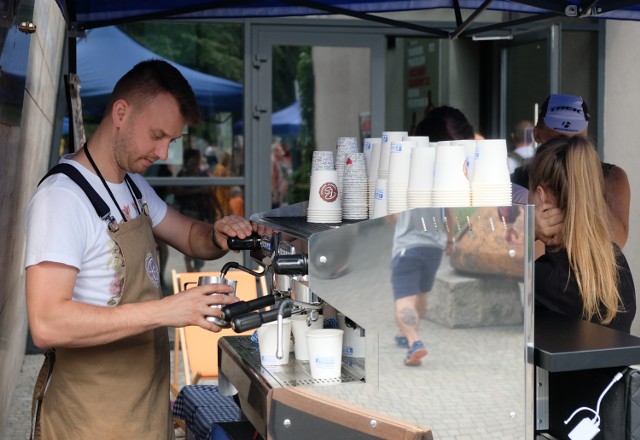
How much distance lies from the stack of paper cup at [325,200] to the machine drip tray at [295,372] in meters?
0.44

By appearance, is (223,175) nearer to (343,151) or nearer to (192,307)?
(343,151)

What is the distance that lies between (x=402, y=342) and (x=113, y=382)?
924 mm

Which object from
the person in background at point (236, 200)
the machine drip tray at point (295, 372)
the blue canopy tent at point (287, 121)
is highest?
the blue canopy tent at point (287, 121)

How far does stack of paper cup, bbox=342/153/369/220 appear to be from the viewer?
Result: 115 inches

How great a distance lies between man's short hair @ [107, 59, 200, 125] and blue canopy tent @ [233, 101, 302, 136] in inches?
177

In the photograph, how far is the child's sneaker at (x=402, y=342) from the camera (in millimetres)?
2236

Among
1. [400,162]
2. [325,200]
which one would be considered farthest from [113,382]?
[400,162]

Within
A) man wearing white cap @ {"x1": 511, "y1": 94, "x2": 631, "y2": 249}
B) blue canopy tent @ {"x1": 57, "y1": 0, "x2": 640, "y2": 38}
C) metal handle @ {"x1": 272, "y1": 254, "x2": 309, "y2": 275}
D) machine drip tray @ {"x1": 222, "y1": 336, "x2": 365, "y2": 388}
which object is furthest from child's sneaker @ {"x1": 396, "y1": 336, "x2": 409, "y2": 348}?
man wearing white cap @ {"x1": 511, "y1": 94, "x2": 631, "y2": 249}

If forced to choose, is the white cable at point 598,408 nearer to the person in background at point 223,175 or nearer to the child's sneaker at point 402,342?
the child's sneaker at point 402,342

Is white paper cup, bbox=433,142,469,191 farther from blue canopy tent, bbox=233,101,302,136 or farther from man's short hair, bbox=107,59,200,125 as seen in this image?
blue canopy tent, bbox=233,101,302,136

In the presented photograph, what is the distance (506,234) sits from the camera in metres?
2.23

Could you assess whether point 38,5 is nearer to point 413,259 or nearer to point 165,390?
point 165,390

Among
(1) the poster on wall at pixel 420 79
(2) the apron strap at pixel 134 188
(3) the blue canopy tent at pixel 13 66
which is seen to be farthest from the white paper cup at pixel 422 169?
(1) the poster on wall at pixel 420 79

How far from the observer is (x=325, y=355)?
237 cm
